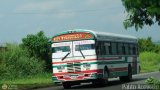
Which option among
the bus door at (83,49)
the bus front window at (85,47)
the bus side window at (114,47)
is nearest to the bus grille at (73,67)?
the bus door at (83,49)

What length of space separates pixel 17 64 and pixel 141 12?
1010 inches

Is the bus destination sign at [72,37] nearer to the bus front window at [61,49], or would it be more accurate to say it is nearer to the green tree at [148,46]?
the bus front window at [61,49]

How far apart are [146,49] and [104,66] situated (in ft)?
223

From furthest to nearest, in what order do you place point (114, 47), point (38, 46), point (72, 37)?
point (38, 46) → point (114, 47) → point (72, 37)

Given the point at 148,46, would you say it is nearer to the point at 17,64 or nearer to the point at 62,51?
the point at 17,64

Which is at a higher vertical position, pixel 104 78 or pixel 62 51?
pixel 62 51

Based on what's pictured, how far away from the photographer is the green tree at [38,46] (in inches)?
1916

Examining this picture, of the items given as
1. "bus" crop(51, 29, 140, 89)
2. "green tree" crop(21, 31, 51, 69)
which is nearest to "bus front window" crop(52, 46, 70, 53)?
"bus" crop(51, 29, 140, 89)

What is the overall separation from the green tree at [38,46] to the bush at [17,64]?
1741 millimetres

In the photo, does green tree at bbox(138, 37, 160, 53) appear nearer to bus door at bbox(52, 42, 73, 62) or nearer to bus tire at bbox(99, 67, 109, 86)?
bus tire at bbox(99, 67, 109, 86)

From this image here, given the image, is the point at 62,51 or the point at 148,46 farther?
the point at 148,46

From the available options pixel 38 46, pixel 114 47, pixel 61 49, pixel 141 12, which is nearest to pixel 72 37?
pixel 61 49

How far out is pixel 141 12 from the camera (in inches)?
788

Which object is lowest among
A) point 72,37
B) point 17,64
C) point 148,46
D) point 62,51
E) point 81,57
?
point 17,64
